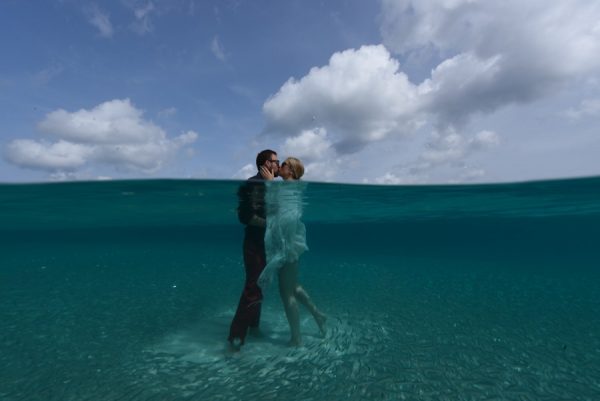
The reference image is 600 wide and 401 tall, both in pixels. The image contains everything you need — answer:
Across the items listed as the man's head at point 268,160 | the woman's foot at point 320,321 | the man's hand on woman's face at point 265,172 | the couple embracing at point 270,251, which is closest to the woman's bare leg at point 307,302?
the woman's foot at point 320,321

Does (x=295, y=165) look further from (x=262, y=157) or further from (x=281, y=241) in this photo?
(x=281, y=241)

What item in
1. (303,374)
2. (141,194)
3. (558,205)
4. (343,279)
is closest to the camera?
(303,374)

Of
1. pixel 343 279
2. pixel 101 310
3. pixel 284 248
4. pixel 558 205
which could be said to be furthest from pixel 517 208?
pixel 101 310

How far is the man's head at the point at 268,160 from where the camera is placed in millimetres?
6719

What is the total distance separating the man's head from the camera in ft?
22.0

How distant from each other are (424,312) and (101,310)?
32.8 feet

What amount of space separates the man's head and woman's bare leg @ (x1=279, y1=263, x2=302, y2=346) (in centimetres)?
215

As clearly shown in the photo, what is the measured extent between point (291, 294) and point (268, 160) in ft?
9.78

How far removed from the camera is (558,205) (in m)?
24.9

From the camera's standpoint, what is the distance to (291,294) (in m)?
7.31

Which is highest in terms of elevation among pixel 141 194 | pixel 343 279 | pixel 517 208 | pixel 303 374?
pixel 141 194

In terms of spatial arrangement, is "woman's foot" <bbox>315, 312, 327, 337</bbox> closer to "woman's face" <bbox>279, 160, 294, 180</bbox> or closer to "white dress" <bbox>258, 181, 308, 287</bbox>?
"white dress" <bbox>258, 181, 308, 287</bbox>

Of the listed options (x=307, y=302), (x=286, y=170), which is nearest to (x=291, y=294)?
(x=307, y=302)

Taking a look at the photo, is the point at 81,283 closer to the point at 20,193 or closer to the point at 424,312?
the point at 20,193
